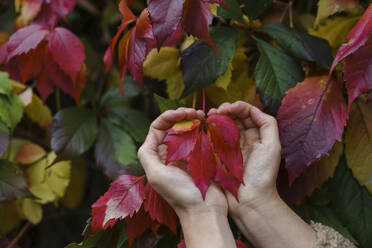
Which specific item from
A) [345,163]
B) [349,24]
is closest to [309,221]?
[345,163]

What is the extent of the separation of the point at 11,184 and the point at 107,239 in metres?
0.24

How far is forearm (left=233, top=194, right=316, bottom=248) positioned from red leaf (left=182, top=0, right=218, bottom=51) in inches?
10.6

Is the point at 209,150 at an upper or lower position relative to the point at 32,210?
upper

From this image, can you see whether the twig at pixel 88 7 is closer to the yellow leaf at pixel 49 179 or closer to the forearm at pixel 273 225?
the yellow leaf at pixel 49 179

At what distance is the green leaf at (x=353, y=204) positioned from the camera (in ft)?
2.37

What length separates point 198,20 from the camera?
558 mm

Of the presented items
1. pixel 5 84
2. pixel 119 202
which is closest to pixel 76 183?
pixel 5 84

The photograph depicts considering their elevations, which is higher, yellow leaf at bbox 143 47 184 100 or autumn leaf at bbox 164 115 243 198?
yellow leaf at bbox 143 47 184 100

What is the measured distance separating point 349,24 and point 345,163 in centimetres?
27

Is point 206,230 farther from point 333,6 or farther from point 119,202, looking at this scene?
point 333,6

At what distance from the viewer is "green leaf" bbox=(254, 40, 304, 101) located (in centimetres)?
66

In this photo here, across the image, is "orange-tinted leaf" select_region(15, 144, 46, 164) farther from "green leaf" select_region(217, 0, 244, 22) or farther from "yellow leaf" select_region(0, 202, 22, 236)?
"green leaf" select_region(217, 0, 244, 22)

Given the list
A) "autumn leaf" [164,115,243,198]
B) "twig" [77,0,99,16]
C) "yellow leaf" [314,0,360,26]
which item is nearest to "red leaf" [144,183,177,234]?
"autumn leaf" [164,115,243,198]

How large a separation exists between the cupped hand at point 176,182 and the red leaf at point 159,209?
39mm
